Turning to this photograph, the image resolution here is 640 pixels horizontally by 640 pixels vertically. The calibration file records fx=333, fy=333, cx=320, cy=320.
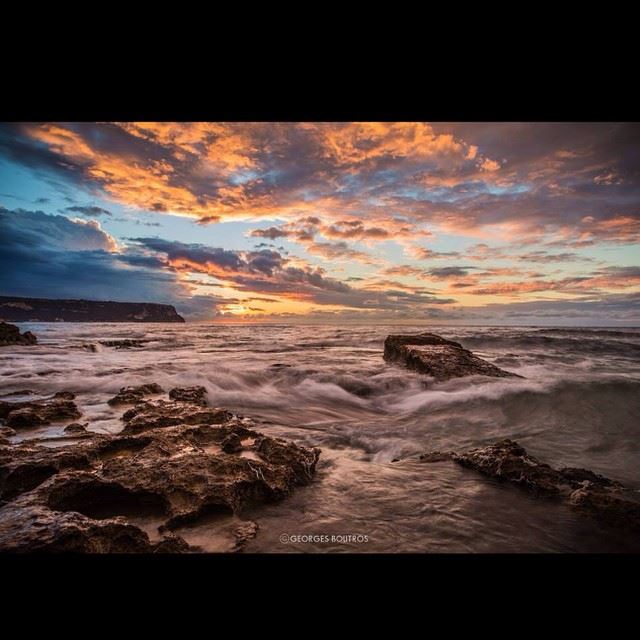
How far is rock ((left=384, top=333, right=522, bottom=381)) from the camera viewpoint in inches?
295

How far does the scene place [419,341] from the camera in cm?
986

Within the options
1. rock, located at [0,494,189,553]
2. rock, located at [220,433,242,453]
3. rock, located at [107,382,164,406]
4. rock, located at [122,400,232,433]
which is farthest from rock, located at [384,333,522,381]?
rock, located at [0,494,189,553]

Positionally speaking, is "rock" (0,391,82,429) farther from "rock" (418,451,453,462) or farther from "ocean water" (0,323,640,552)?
"rock" (418,451,453,462)

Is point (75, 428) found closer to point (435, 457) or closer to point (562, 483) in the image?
point (435, 457)

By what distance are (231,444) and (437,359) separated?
6092 millimetres

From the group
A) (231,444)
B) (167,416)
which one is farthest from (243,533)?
(167,416)

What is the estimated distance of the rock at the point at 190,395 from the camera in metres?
5.39

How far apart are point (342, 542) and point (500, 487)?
1.55 m

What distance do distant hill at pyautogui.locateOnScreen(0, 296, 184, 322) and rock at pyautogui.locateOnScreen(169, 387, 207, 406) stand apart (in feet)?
137

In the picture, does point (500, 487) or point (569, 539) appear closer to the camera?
point (569, 539)
